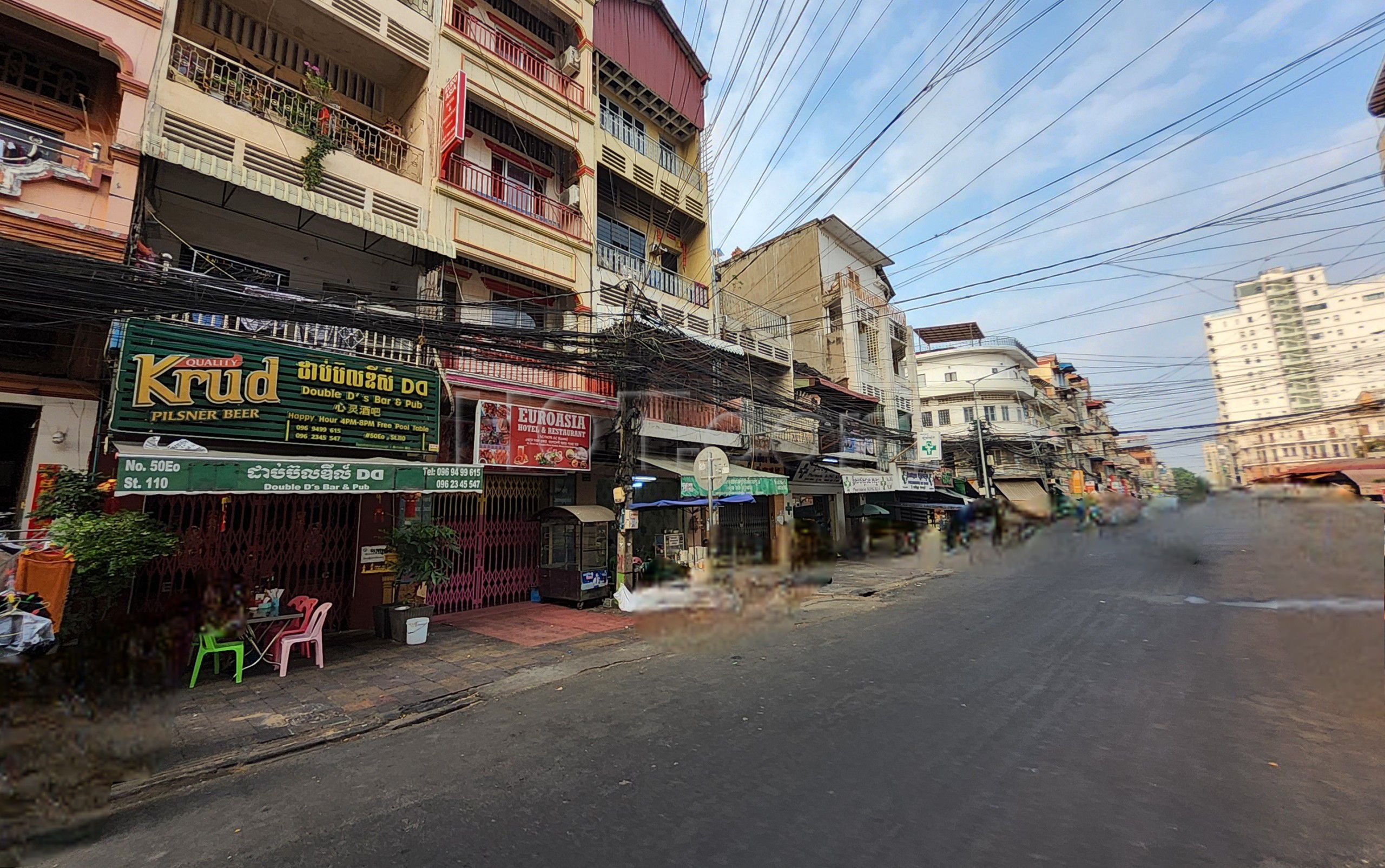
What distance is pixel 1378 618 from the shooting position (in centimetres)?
389

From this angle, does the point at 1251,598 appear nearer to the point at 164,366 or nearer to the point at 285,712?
the point at 285,712

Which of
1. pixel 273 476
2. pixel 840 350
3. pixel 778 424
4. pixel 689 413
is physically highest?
pixel 840 350

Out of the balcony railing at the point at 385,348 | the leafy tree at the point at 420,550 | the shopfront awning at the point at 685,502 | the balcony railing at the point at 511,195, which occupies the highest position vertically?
the balcony railing at the point at 511,195

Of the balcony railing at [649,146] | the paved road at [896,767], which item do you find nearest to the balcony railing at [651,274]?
the balcony railing at [649,146]

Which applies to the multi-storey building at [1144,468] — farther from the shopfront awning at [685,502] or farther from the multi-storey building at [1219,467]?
the shopfront awning at [685,502]

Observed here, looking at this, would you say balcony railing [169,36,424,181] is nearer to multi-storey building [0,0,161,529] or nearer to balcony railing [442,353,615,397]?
multi-storey building [0,0,161,529]

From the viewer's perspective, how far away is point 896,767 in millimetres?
3883

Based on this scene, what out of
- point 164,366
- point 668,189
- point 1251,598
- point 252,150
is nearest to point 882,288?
point 668,189

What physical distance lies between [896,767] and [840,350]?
21732 mm

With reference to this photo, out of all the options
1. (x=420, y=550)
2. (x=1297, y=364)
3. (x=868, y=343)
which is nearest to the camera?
(x=420, y=550)

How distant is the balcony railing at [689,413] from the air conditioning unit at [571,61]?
8.88 metres

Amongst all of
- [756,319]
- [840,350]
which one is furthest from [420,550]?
[840,350]

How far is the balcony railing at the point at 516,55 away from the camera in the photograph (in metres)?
12.0

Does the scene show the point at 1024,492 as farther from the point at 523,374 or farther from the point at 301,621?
the point at 301,621
